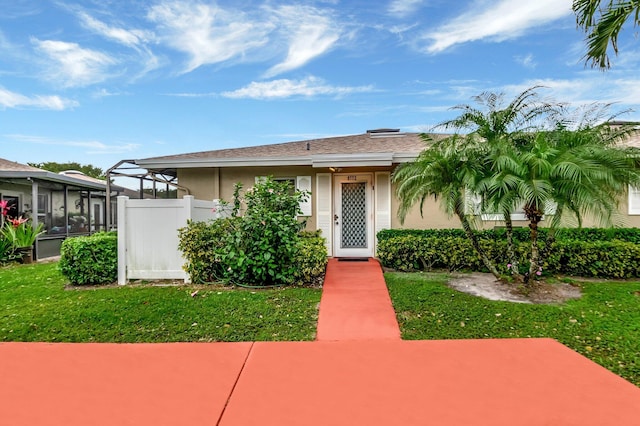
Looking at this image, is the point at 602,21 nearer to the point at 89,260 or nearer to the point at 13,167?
the point at 89,260

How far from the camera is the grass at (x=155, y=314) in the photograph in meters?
3.73

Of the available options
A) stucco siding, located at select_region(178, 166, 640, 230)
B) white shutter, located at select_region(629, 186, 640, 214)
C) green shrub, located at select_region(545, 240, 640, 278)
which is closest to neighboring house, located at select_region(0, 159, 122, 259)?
stucco siding, located at select_region(178, 166, 640, 230)

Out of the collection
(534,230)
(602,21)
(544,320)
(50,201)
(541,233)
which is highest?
(602,21)

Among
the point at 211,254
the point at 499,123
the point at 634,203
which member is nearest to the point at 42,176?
the point at 211,254

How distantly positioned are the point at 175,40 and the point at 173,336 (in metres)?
9.18

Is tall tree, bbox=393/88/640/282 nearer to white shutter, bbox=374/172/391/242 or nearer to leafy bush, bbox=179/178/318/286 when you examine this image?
white shutter, bbox=374/172/391/242

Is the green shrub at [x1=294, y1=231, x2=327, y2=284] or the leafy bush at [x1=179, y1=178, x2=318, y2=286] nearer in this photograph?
the leafy bush at [x1=179, y1=178, x2=318, y2=286]

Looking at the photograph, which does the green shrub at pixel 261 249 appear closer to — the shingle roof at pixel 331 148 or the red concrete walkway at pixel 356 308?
the red concrete walkway at pixel 356 308

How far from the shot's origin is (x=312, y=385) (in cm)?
259

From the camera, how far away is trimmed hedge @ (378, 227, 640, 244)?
7.20 metres

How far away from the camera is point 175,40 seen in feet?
30.3

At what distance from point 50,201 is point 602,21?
17.4 m

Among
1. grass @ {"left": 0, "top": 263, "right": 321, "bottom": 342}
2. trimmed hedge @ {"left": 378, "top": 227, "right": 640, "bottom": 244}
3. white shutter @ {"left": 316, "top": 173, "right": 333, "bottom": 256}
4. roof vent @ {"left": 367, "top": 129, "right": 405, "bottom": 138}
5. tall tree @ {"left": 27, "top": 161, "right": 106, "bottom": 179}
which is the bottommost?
grass @ {"left": 0, "top": 263, "right": 321, "bottom": 342}

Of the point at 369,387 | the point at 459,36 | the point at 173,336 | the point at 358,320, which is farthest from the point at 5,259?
the point at 459,36
